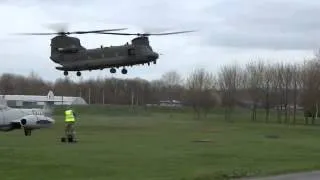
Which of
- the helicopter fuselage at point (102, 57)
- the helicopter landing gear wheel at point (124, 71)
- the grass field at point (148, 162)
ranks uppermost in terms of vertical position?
the helicopter fuselage at point (102, 57)

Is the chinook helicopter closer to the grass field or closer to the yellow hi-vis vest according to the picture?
the yellow hi-vis vest

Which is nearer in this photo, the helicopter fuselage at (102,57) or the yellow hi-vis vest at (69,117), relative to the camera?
the yellow hi-vis vest at (69,117)

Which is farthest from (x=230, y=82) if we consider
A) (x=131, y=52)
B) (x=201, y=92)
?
(x=131, y=52)

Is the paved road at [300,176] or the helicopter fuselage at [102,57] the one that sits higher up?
the helicopter fuselage at [102,57]

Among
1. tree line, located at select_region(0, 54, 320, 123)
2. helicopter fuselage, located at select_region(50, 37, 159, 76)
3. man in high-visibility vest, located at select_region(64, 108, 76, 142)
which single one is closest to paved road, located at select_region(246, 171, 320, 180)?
man in high-visibility vest, located at select_region(64, 108, 76, 142)

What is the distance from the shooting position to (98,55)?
131 feet

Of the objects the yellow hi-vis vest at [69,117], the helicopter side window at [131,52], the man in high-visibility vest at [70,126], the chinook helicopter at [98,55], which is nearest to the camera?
the man in high-visibility vest at [70,126]

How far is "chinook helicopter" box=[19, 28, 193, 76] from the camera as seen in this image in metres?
38.8

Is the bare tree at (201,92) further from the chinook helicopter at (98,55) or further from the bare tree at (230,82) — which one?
the chinook helicopter at (98,55)

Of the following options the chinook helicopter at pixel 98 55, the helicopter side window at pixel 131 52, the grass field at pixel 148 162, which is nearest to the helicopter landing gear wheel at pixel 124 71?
the chinook helicopter at pixel 98 55

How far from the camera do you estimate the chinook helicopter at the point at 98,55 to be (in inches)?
1528

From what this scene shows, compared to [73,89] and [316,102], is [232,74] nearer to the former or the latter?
[316,102]

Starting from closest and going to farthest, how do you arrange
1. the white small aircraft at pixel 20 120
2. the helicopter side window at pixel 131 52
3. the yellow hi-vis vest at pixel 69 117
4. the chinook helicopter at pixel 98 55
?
the yellow hi-vis vest at pixel 69 117
the white small aircraft at pixel 20 120
the chinook helicopter at pixel 98 55
the helicopter side window at pixel 131 52

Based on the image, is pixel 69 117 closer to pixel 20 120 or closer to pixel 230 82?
pixel 20 120
